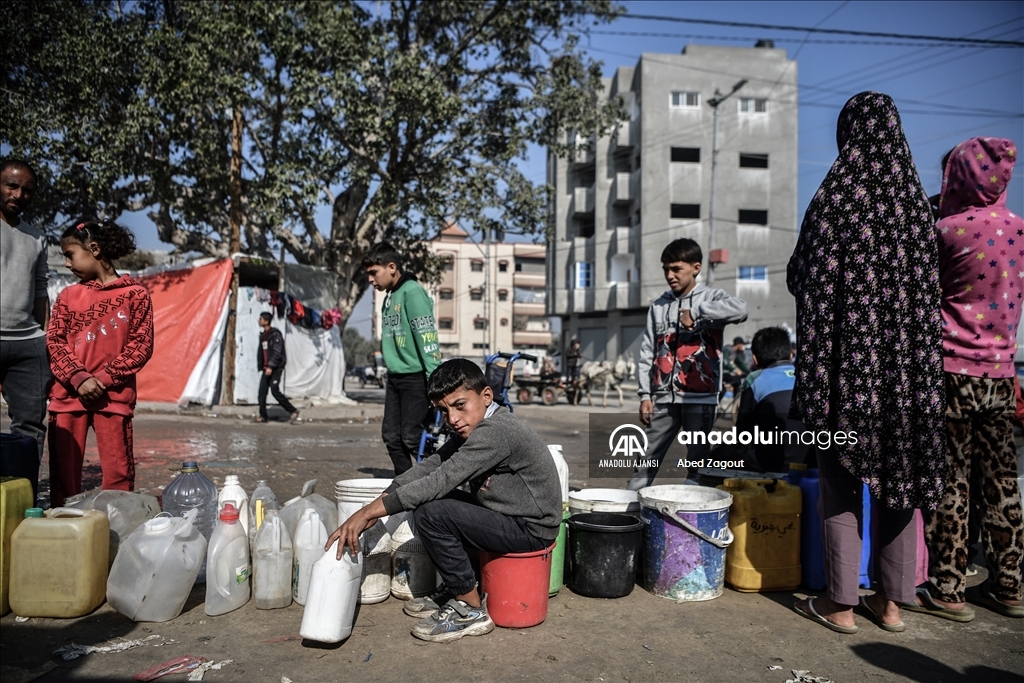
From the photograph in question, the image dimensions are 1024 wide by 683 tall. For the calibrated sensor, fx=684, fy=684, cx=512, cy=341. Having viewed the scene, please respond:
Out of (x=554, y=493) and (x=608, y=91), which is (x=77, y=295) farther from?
(x=608, y=91)

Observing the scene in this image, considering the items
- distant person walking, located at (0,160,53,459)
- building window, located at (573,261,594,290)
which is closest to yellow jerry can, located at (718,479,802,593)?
distant person walking, located at (0,160,53,459)

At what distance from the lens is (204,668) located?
2.53m

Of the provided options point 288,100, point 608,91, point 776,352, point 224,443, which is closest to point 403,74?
point 288,100

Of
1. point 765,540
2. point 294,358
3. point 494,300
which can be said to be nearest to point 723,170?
point 294,358

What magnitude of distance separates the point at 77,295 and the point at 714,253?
91.5ft

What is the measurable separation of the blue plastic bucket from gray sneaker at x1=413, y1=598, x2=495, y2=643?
1.00 meters

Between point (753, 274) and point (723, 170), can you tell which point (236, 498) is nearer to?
point (753, 274)

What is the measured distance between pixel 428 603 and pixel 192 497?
1489 mm

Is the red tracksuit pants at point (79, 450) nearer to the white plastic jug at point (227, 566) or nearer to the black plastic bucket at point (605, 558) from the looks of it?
the white plastic jug at point (227, 566)

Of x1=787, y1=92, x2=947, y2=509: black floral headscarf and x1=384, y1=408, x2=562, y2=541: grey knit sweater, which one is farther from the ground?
x1=787, y1=92, x2=947, y2=509: black floral headscarf

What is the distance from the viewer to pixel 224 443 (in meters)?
8.52

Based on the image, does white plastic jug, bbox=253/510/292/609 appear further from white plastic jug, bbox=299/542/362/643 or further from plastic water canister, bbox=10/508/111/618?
plastic water canister, bbox=10/508/111/618

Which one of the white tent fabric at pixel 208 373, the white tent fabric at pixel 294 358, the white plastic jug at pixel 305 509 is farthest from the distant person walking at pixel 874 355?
the white tent fabric at pixel 294 358

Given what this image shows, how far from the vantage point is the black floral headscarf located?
9.78 feet
